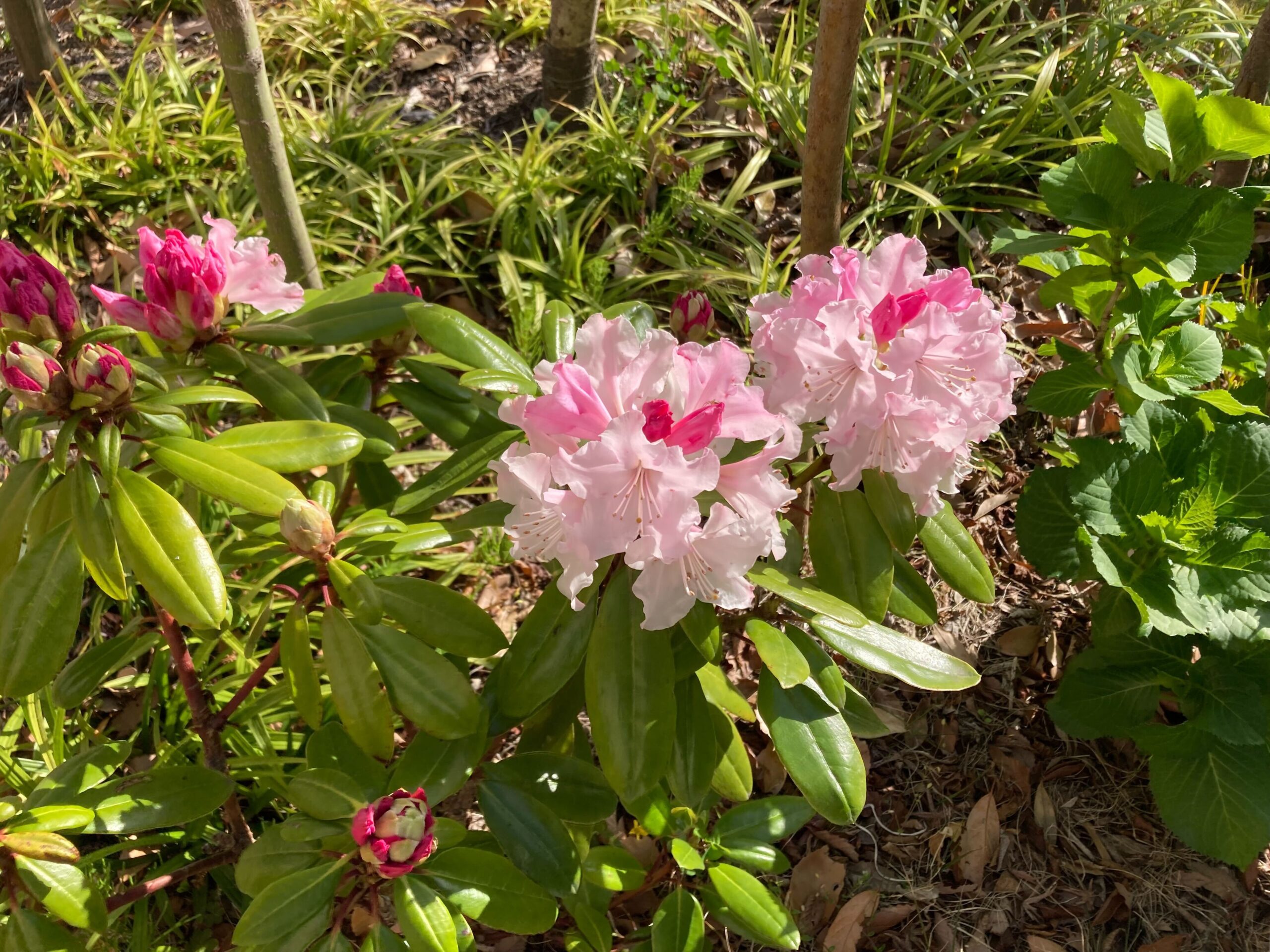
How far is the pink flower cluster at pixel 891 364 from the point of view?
1089 mm

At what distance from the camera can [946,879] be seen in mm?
1870

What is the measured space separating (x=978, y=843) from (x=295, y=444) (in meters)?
1.52

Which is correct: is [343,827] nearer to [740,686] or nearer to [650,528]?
[650,528]

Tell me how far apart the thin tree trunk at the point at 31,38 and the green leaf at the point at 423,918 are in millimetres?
2944

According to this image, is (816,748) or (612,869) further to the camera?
(612,869)

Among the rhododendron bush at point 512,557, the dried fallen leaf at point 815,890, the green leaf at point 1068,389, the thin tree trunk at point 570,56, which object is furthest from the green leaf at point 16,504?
the thin tree trunk at point 570,56

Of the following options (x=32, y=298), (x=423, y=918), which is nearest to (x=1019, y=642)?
(x=423, y=918)

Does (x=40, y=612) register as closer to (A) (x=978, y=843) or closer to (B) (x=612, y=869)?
(B) (x=612, y=869)

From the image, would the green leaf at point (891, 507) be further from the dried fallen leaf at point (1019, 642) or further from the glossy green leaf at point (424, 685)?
the dried fallen leaf at point (1019, 642)

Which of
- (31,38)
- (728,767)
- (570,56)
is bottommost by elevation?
(728,767)

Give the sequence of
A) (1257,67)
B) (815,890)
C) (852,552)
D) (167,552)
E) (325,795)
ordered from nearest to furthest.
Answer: (167,552) → (325,795) → (852,552) → (815,890) → (1257,67)

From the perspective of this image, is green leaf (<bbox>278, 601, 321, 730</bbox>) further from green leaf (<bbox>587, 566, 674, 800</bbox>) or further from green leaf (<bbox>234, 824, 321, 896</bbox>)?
green leaf (<bbox>587, 566, 674, 800</bbox>)

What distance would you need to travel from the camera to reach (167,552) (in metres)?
1.09

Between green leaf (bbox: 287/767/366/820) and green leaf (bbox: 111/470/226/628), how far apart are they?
0.25 metres
